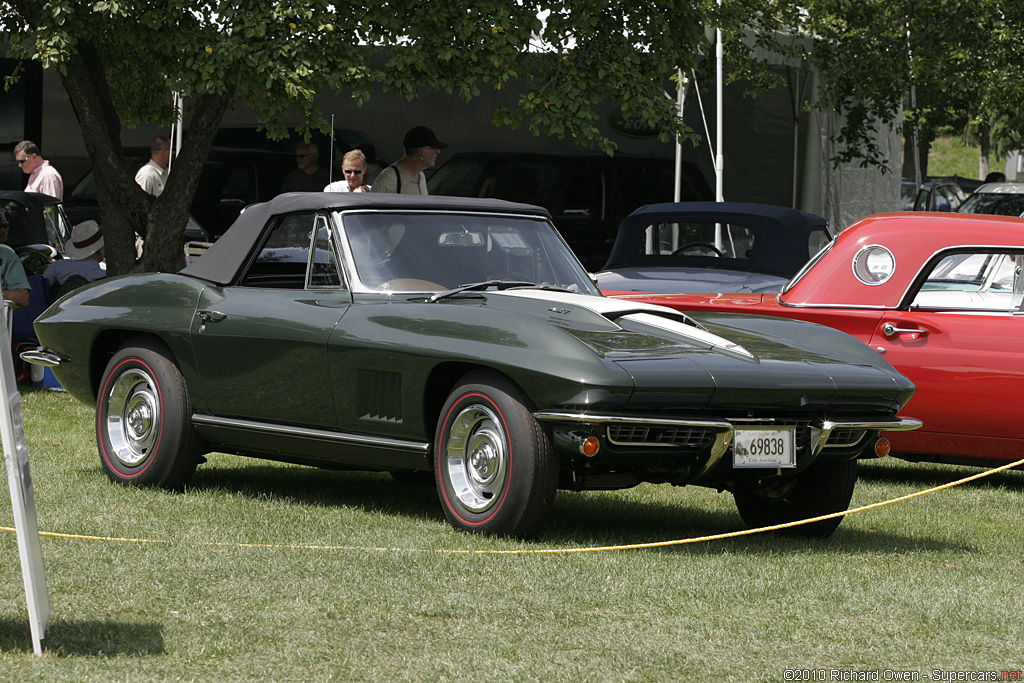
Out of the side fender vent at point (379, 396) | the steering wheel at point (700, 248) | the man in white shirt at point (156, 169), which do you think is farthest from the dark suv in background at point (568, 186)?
the side fender vent at point (379, 396)

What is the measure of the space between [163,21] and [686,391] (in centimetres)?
766

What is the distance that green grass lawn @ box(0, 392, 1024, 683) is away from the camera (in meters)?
4.11

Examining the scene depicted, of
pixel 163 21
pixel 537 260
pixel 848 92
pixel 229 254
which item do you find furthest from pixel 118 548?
pixel 848 92

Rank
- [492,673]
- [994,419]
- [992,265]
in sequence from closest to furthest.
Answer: [492,673] → [994,419] → [992,265]

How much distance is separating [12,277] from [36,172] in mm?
5035

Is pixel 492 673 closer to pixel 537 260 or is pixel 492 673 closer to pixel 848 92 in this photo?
pixel 537 260

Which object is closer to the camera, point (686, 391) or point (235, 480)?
point (686, 391)

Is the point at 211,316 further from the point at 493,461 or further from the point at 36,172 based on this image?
the point at 36,172

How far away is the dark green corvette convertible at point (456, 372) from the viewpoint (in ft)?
18.2

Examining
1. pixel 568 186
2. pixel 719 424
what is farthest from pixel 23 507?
pixel 568 186

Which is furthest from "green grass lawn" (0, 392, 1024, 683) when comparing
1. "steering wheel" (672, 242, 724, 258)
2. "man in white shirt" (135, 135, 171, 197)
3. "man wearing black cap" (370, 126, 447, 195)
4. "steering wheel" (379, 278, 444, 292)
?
"man in white shirt" (135, 135, 171, 197)

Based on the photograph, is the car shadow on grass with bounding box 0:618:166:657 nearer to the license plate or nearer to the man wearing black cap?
the license plate

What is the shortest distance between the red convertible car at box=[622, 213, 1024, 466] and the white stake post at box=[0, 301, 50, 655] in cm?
454

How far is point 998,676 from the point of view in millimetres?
4090
